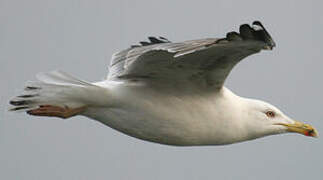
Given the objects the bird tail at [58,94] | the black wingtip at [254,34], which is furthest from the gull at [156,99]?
the black wingtip at [254,34]

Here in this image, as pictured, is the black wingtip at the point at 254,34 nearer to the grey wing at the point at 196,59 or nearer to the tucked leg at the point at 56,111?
the grey wing at the point at 196,59

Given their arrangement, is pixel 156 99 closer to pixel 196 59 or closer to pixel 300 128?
pixel 196 59

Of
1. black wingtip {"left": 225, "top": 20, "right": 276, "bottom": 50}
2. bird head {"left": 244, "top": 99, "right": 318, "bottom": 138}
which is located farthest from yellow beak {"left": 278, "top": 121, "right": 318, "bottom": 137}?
black wingtip {"left": 225, "top": 20, "right": 276, "bottom": 50}

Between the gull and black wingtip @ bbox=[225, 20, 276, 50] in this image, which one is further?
the gull

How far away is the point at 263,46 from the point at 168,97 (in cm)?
150

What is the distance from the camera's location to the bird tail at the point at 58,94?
7.46 metres

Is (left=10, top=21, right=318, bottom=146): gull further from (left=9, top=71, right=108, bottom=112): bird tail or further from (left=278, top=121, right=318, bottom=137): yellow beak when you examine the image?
(left=278, top=121, right=318, bottom=137): yellow beak

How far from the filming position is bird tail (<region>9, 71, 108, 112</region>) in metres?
7.46

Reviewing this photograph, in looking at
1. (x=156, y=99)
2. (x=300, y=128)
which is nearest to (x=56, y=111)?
(x=156, y=99)

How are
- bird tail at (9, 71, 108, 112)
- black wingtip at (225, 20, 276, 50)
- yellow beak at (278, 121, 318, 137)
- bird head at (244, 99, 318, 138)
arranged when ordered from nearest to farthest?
black wingtip at (225, 20, 276, 50), bird tail at (9, 71, 108, 112), bird head at (244, 99, 318, 138), yellow beak at (278, 121, 318, 137)

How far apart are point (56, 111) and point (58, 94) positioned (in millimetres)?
167

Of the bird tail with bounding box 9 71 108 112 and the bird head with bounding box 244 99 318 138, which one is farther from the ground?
the bird tail with bounding box 9 71 108 112

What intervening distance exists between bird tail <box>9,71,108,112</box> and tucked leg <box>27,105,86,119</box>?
1.1 inches

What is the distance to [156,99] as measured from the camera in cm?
769
